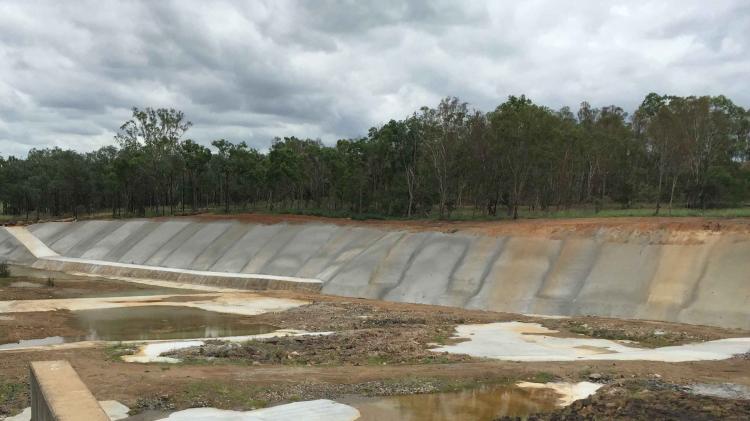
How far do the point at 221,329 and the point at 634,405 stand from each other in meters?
17.3

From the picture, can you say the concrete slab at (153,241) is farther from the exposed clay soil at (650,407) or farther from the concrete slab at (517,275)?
the exposed clay soil at (650,407)

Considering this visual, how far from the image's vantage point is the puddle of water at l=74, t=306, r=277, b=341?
22859mm

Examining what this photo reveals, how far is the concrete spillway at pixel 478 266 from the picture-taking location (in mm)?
26391

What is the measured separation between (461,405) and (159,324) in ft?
54.6

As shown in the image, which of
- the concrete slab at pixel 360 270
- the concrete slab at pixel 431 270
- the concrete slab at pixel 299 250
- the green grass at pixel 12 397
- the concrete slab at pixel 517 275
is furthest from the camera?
the concrete slab at pixel 299 250

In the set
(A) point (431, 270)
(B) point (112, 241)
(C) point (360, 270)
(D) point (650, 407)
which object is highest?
(A) point (431, 270)

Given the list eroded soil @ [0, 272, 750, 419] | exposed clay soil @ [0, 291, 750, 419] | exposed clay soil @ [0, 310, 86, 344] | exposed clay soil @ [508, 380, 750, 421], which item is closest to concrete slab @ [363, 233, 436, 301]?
eroded soil @ [0, 272, 750, 419]

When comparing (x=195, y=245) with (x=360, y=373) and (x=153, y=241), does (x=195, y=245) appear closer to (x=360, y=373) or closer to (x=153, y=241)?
(x=153, y=241)

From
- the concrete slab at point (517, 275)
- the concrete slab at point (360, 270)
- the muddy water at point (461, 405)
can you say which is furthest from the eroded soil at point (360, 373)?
the concrete slab at point (360, 270)

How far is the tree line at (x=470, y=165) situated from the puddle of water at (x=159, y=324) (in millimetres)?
25942

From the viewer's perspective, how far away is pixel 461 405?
12.7m

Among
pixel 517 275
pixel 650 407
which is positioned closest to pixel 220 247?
pixel 517 275

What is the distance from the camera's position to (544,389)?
13789 mm

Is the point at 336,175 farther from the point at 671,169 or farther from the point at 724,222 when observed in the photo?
the point at 724,222
